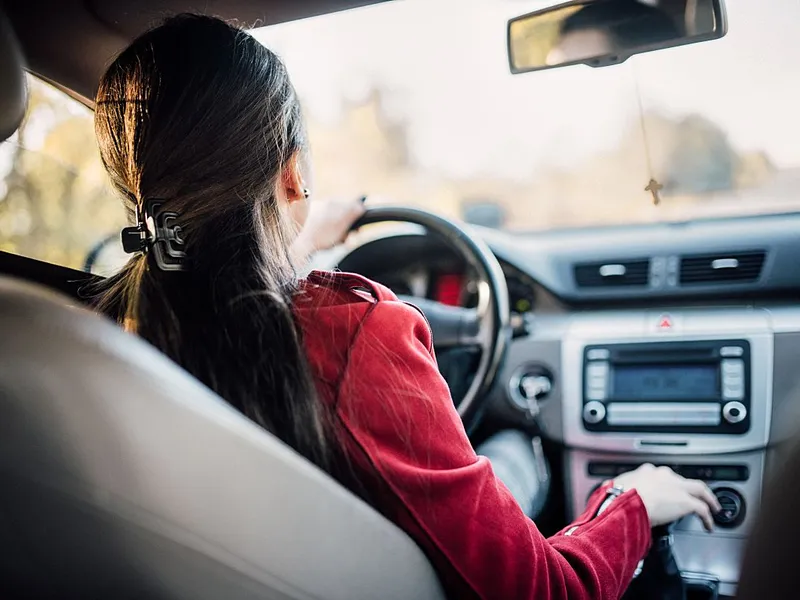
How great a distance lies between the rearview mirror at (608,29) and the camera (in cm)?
160

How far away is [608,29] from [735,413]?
104 cm

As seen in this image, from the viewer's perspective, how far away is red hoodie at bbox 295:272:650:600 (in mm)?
1008

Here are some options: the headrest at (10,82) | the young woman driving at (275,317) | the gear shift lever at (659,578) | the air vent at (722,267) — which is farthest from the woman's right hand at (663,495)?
the headrest at (10,82)

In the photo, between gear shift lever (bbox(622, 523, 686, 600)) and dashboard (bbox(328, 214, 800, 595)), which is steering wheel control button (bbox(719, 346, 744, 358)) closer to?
dashboard (bbox(328, 214, 800, 595))

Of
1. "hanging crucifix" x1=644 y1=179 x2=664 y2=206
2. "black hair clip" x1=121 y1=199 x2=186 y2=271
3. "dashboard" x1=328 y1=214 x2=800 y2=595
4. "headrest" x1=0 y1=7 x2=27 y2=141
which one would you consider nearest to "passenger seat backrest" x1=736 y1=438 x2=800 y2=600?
"black hair clip" x1=121 y1=199 x2=186 y2=271

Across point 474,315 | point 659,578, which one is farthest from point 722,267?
point 659,578

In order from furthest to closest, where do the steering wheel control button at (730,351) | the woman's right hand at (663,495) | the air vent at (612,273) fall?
the air vent at (612,273), the steering wheel control button at (730,351), the woman's right hand at (663,495)

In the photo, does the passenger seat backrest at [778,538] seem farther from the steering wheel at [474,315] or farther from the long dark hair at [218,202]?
the steering wheel at [474,315]

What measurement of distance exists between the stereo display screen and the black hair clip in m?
1.54

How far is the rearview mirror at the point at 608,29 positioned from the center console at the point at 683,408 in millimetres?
871

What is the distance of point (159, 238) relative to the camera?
1.05 m

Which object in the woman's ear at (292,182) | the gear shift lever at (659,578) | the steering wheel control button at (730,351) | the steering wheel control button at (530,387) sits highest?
the woman's ear at (292,182)

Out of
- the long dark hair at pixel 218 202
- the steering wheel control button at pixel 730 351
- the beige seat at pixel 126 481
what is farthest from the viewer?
the steering wheel control button at pixel 730 351

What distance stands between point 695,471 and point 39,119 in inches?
67.1
